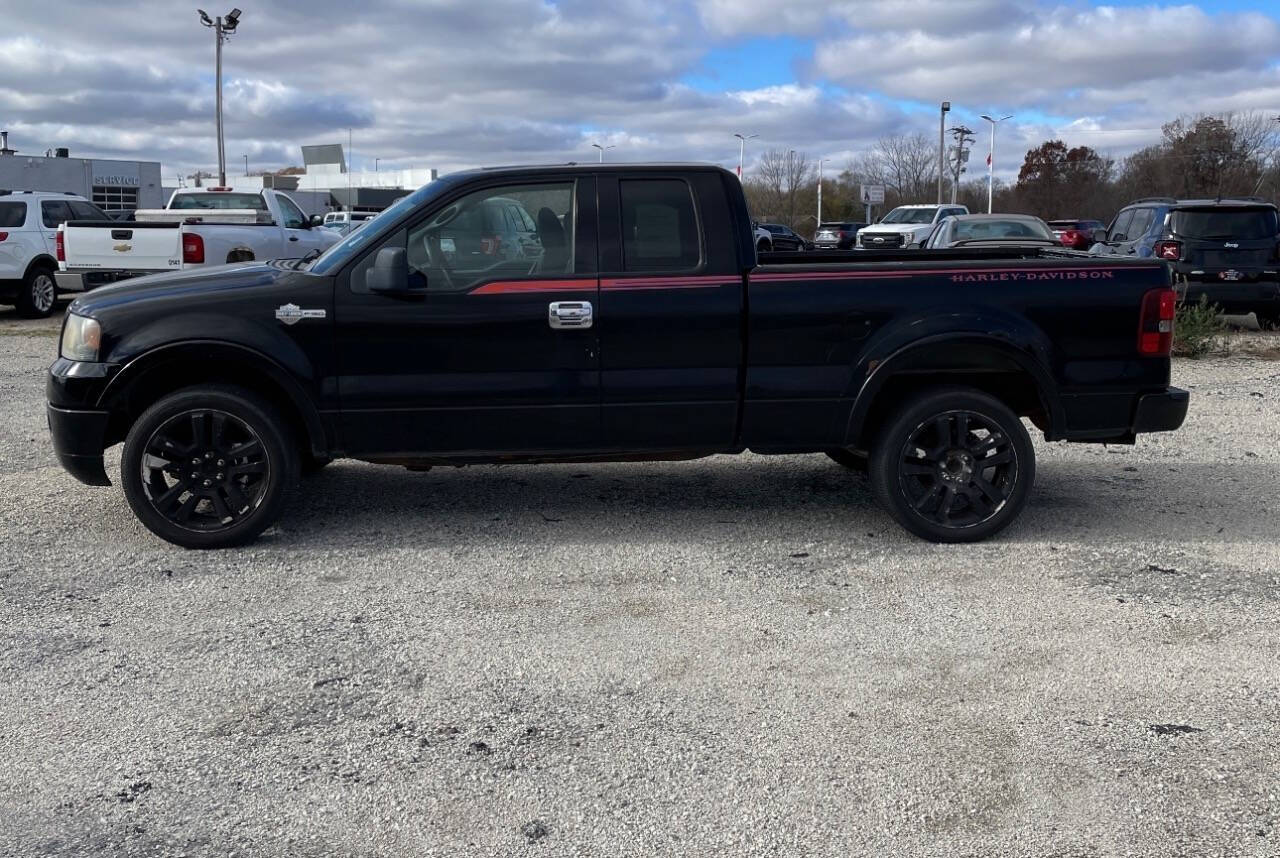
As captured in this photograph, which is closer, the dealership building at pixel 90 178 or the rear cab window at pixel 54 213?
the rear cab window at pixel 54 213

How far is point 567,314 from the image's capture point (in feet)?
19.0

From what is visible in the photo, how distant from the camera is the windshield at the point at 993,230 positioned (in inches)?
653

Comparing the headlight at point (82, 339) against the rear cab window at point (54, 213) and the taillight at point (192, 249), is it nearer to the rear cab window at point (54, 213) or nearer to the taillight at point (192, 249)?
the taillight at point (192, 249)

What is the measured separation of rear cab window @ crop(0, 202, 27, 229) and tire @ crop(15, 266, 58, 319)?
2.35ft

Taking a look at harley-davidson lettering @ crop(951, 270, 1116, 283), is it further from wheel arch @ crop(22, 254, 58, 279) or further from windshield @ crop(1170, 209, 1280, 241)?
wheel arch @ crop(22, 254, 58, 279)

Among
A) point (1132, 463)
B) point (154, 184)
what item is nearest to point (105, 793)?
point (1132, 463)

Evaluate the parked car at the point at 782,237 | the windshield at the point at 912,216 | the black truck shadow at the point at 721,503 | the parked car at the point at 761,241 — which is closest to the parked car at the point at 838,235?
the parked car at the point at 782,237

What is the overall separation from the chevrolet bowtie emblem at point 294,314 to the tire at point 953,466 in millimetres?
2863

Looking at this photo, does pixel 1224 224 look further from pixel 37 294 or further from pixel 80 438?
pixel 37 294

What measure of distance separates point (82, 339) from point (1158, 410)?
5.34 meters

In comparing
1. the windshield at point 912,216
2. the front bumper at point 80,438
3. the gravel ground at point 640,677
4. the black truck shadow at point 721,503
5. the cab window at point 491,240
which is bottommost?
the gravel ground at point 640,677

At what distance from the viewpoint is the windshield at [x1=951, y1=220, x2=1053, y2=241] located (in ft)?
54.4

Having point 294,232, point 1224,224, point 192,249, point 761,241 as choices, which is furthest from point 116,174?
point 1224,224

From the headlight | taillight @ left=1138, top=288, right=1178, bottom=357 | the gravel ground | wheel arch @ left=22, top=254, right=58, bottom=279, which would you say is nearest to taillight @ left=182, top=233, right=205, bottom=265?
wheel arch @ left=22, top=254, right=58, bottom=279
